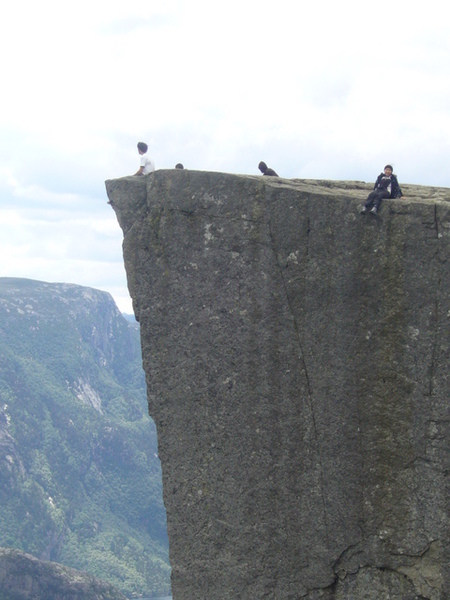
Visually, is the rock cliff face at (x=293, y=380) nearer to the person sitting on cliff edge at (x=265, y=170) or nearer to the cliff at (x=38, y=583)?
the person sitting on cliff edge at (x=265, y=170)

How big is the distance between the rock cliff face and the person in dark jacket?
0.16 metres

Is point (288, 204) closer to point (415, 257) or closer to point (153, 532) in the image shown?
point (415, 257)

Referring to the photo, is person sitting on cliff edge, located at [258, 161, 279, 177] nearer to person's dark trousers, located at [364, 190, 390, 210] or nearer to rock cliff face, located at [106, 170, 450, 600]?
rock cliff face, located at [106, 170, 450, 600]

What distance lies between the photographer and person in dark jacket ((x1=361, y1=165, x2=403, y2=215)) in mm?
9562

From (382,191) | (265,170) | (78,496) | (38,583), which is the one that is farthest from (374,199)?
(78,496)

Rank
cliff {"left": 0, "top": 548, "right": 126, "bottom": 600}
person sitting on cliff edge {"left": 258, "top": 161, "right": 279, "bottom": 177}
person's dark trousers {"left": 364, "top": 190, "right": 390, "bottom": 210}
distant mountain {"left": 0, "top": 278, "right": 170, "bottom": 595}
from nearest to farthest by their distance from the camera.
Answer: person's dark trousers {"left": 364, "top": 190, "right": 390, "bottom": 210}, person sitting on cliff edge {"left": 258, "top": 161, "right": 279, "bottom": 177}, cliff {"left": 0, "top": 548, "right": 126, "bottom": 600}, distant mountain {"left": 0, "top": 278, "right": 170, "bottom": 595}

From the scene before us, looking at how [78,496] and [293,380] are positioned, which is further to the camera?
[78,496]

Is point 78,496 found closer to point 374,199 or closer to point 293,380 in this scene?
point 293,380

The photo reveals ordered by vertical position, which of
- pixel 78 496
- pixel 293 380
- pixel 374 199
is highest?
pixel 374 199

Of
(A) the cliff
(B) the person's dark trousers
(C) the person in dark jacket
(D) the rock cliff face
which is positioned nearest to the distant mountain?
(A) the cliff

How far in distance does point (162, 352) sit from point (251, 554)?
266cm

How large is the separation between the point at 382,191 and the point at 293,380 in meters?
2.42

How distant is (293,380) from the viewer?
9883 mm

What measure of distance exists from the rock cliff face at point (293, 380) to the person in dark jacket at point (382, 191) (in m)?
0.16
